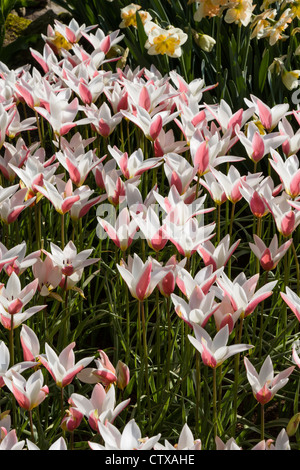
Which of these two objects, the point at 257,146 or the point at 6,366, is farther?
the point at 257,146

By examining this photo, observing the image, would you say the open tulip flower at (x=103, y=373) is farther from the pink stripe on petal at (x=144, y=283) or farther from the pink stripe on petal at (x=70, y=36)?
the pink stripe on petal at (x=70, y=36)

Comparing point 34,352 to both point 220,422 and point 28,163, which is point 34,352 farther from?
point 28,163

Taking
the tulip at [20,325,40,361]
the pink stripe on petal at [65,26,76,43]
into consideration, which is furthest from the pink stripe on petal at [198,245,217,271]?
the pink stripe on petal at [65,26,76,43]

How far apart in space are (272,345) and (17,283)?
0.60 m

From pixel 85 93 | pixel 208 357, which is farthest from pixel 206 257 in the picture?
pixel 85 93

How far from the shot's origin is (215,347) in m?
1.12

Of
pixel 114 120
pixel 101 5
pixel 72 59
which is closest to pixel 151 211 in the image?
pixel 114 120

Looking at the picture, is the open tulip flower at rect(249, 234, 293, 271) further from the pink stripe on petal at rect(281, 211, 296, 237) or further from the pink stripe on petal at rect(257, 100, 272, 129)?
the pink stripe on petal at rect(257, 100, 272, 129)

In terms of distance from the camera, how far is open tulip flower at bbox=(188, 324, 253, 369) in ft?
3.62

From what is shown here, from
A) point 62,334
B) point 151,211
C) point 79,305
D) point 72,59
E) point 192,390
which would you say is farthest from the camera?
point 72,59

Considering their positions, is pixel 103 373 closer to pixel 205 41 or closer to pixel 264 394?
pixel 264 394

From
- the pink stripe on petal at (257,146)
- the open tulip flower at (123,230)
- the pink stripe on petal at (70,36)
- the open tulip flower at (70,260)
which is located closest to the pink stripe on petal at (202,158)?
the pink stripe on petal at (257,146)

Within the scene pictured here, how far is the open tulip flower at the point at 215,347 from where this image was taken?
43.4 inches

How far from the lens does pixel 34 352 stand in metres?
1.19
